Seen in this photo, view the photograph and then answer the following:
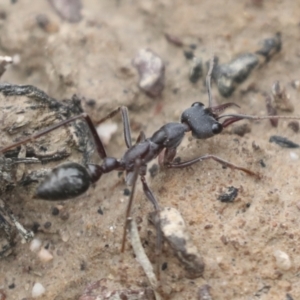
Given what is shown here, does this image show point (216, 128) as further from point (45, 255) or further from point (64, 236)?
point (45, 255)

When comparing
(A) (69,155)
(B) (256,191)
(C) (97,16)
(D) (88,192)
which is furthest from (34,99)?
(B) (256,191)

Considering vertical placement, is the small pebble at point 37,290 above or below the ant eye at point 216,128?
below

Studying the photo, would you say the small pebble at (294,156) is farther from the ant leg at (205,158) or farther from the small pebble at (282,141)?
the ant leg at (205,158)

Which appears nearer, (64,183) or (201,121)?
(64,183)

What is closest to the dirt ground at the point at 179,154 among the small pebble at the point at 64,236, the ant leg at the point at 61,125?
the small pebble at the point at 64,236

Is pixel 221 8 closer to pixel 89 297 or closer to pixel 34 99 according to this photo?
pixel 34 99

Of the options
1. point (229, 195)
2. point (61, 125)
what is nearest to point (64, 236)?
point (61, 125)
